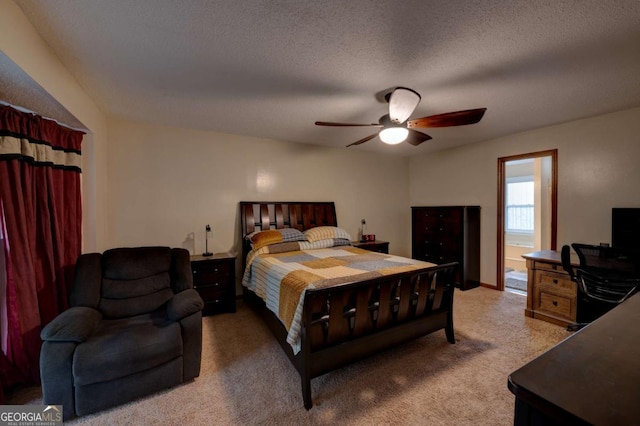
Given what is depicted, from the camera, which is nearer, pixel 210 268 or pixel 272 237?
pixel 210 268

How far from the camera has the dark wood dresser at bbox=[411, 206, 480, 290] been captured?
4.28 meters

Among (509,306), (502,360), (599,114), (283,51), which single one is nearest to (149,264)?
(283,51)

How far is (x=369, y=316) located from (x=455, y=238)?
2.95 m

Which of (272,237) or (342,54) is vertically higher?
(342,54)

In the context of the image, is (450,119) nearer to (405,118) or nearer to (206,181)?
(405,118)

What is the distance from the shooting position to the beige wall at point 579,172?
10.0 ft

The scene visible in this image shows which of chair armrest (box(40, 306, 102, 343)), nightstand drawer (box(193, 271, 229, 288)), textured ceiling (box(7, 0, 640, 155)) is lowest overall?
nightstand drawer (box(193, 271, 229, 288))

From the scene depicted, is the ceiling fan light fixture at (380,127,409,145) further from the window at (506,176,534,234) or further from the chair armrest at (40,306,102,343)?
the window at (506,176,534,234)

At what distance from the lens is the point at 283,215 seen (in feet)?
13.9

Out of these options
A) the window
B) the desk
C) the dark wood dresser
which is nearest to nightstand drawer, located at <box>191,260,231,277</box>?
the desk

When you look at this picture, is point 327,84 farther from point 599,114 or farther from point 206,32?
point 599,114

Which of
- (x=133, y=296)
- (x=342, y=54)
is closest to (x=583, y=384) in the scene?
(x=342, y=54)

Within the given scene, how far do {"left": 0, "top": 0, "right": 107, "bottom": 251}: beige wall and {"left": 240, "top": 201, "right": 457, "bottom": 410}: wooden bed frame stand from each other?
7.07ft

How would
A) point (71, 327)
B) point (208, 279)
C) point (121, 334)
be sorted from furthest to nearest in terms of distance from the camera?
point (208, 279)
point (121, 334)
point (71, 327)
